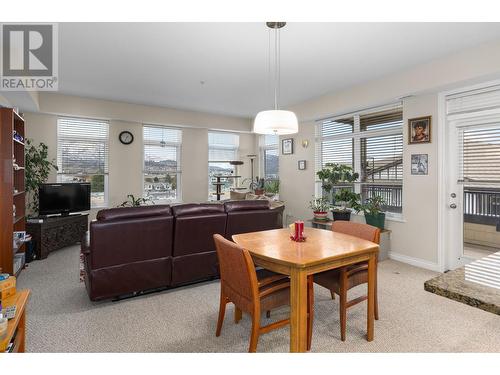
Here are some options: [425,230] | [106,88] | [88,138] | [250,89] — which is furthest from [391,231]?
[88,138]

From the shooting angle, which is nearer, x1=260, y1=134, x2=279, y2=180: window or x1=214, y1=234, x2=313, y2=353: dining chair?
x1=214, y1=234, x2=313, y2=353: dining chair

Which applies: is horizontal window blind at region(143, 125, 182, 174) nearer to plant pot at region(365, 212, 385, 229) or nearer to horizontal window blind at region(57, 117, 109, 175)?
horizontal window blind at region(57, 117, 109, 175)

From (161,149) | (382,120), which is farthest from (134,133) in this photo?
(382,120)

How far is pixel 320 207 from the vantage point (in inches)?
197

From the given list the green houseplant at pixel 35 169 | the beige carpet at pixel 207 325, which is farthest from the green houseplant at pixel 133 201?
the beige carpet at pixel 207 325

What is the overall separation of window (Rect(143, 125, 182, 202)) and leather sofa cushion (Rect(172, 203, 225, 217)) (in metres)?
3.36

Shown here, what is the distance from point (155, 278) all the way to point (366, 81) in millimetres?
3964

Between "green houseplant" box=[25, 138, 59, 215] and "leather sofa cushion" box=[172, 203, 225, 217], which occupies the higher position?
"green houseplant" box=[25, 138, 59, 215]

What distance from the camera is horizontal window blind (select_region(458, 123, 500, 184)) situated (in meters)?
3.25

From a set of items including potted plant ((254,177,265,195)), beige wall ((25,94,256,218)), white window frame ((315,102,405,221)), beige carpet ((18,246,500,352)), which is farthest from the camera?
potted plant ((254,177,265,195))

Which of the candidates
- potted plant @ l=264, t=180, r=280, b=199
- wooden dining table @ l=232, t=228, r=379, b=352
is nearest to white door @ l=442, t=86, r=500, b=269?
wooden dining table @ l=232, t=228, r=379, b=352

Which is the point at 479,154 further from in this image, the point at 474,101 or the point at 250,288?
the point at 250,288

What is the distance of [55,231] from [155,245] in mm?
2617
